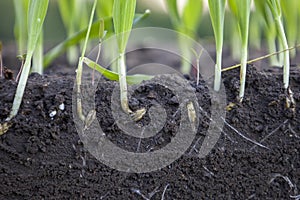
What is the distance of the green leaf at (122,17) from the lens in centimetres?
88

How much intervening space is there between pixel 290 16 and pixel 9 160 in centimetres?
91

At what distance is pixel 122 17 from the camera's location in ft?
2.89

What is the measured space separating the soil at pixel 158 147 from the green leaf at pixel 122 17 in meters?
0.10

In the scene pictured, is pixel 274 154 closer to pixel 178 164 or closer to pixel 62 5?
pixel 178 164

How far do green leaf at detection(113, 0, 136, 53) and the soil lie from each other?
10 centimetres

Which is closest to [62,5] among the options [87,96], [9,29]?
[87,96]

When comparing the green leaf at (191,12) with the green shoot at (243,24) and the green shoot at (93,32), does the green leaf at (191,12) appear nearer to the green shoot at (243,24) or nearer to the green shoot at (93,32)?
the green shoot at (93,32)

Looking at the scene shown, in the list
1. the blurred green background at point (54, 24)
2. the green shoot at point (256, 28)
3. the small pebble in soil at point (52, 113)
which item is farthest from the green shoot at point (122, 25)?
the blurred green background at point (54, 24)

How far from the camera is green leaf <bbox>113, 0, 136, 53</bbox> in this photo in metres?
0.88

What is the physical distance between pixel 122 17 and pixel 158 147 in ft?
0.82

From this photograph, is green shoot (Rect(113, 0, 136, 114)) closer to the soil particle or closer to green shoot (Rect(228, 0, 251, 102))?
the soil particle

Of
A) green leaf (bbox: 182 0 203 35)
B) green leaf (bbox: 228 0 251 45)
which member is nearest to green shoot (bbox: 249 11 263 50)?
green leaf (bbox: 182 0 203 35)

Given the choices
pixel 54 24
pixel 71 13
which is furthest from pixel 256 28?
pixel 54 24

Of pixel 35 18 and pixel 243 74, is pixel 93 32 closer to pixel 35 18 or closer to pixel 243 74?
pixel 35 18
